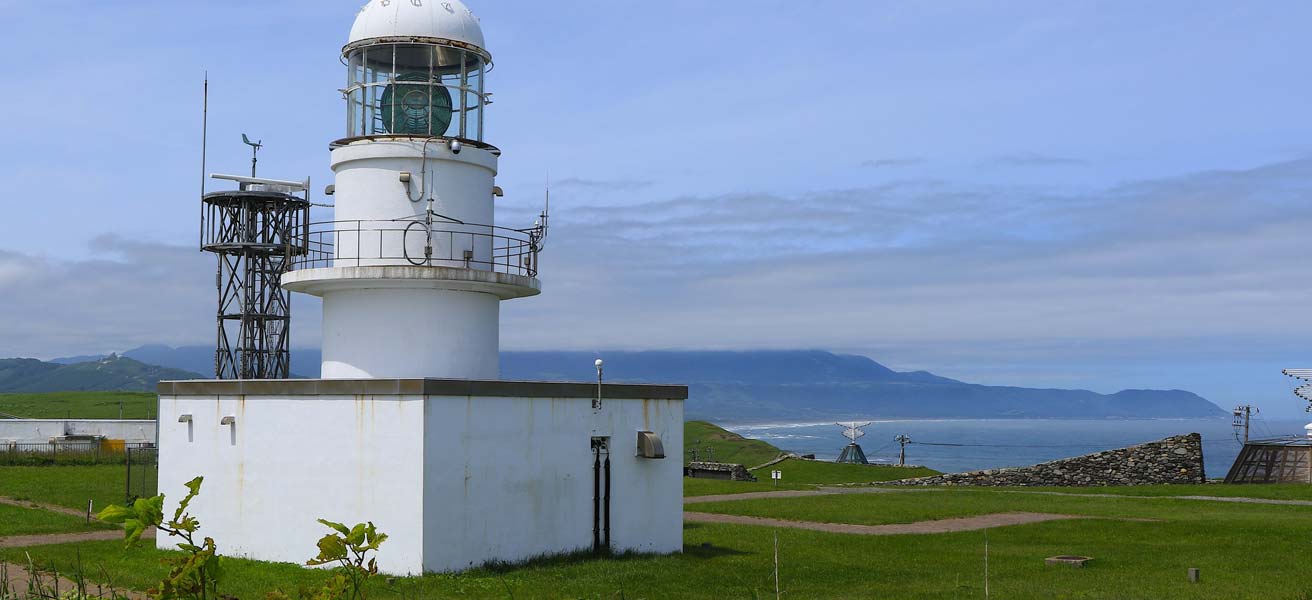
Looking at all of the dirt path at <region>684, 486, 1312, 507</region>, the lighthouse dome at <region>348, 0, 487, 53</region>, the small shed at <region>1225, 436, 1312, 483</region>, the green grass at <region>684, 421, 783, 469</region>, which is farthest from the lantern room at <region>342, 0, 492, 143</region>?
the green grass at <region>684, 421, 783, 469</region>

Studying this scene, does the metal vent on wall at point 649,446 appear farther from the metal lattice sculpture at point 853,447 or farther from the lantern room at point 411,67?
the metal lattice sculpture at point 853,447

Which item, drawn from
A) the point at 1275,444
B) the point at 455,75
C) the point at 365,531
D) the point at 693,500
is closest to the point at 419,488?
the point at 455,75

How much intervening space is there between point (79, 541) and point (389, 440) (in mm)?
7622

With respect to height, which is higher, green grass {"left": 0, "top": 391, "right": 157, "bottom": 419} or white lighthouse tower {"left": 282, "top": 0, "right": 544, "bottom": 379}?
white lighthouse tower {"left": 282, "top": 0, "right": 544, "bottom": 379}

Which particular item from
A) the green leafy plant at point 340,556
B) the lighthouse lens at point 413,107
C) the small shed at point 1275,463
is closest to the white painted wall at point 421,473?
the lighthouse lens at point 413,107

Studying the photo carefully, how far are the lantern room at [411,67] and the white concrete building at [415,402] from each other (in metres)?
0.03

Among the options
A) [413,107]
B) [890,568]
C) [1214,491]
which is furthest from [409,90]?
[1214,491]

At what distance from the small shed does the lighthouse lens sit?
113ft

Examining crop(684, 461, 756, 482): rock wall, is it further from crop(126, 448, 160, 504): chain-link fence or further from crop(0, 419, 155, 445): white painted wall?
crop(0, 419, 155, 445): white painted wall

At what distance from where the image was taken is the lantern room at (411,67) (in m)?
18.2

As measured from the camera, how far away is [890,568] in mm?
18516

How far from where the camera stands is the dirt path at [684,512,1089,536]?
80.0ft

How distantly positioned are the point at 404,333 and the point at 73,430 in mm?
47366

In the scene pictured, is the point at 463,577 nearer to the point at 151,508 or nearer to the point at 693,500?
the point at 151,508
